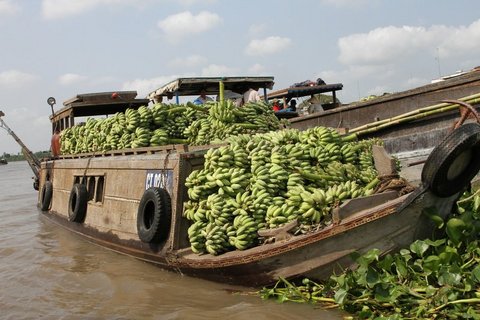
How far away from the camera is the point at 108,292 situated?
17.1ft

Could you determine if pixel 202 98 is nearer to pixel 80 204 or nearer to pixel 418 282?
pixel 80 204

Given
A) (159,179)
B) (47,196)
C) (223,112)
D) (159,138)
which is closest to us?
(159,179)

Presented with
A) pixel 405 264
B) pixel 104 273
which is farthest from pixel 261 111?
Result: pixel 405 264

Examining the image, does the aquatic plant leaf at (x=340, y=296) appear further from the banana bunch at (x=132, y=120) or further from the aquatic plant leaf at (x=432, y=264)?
the banana bunch at (x=132, y=120)

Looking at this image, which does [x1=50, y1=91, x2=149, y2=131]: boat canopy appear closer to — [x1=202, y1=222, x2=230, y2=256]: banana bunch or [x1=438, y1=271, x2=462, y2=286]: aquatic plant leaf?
[x1=202, y1=222, x2=230, y2=256]: banana bunch

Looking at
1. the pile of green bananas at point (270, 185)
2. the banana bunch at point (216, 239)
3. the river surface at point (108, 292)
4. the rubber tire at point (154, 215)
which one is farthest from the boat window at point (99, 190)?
the banana bunch at point (216, 239)

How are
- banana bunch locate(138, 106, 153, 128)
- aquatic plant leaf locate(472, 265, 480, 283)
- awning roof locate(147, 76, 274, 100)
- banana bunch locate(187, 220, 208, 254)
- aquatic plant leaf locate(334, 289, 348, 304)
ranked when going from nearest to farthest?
aquatic plant leaf locate(472, 265, 480, 283), aquatic plant leaf locate(334, 289, 348, 304), banana bunch locate(187, 220, 208, 254), banana bunch locate(138, 106, 153, 128), awning roof locate(147, 76, 274, 100)

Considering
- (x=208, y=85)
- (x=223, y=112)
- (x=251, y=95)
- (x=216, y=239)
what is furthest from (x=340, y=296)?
(x=208, y=85)

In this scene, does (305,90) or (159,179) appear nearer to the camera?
(159,179)

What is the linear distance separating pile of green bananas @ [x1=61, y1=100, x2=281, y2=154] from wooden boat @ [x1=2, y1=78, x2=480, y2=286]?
0.96ft

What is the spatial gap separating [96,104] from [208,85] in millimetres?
2599

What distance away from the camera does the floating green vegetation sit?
3242 millimetres

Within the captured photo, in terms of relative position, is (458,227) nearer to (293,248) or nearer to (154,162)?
(293,248)

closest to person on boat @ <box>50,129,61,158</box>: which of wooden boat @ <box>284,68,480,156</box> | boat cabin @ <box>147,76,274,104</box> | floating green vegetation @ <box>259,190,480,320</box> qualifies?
boat cabin @ <box>147,76,274,104</box>
